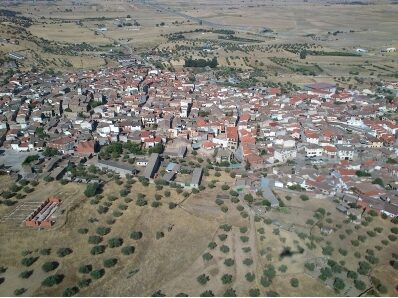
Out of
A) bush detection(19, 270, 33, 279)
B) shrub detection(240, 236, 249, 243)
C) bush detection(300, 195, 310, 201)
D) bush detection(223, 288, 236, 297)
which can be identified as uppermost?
bush detection(300, 195, 310, 201)

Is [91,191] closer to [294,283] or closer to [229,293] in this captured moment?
[229,293]

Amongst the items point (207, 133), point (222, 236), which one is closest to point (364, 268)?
point (222, 236)

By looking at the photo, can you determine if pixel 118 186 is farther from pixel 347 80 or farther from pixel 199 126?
pixel 347 80

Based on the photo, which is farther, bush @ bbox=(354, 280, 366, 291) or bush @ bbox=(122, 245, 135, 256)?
bush @ bbox=(122, 245, 135, 256)

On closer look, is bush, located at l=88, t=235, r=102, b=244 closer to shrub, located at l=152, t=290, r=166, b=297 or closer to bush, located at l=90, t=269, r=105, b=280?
bush, located at l=90, t=269, r=105, b=280

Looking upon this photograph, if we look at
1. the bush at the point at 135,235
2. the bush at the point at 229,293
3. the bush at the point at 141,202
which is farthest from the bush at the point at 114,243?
the bush at the point at 229,293

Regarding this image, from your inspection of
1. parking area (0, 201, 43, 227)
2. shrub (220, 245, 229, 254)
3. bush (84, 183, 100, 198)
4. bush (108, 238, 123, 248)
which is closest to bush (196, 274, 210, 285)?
shrub (220, 245, 229, 254)

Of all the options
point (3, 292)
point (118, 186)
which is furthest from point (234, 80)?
point (3, 292)

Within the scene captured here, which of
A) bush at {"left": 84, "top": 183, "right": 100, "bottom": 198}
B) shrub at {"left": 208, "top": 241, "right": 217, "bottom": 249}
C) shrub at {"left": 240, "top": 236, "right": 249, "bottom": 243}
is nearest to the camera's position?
shrub at {"left": 208, "top": 241, "right": 217, "bottom": 249}
